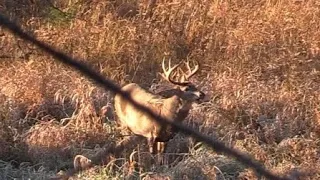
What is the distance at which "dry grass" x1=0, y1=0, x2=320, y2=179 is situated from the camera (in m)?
4.60

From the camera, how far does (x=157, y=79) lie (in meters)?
5.78

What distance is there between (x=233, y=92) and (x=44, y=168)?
138 cm

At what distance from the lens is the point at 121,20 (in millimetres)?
6625

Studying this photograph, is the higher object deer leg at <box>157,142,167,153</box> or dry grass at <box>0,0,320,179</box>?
dry grass at <box>0,0,320,179</box>

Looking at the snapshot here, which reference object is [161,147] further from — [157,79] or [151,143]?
[157,79]

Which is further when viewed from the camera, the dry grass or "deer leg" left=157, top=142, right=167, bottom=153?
"deer leg" left=157, top=142, right=167, bottom=153

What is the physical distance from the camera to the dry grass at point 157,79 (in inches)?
181

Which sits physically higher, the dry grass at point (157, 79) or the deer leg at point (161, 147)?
the dry grass at point (157, 79)

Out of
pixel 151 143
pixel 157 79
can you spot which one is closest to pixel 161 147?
pixel 151 143

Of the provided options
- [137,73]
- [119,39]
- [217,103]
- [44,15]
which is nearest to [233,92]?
[217,103]

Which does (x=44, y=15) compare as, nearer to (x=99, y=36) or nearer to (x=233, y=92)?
Result: (x=99, y=36)

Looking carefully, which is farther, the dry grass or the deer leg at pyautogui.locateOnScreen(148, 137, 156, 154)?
the deer leg at pyautogui.locateOnScreen(148, 137, 156, 154)

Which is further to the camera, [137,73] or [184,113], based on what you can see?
[137,73]

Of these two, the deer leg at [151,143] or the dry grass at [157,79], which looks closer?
the dry grass at [157,79]
